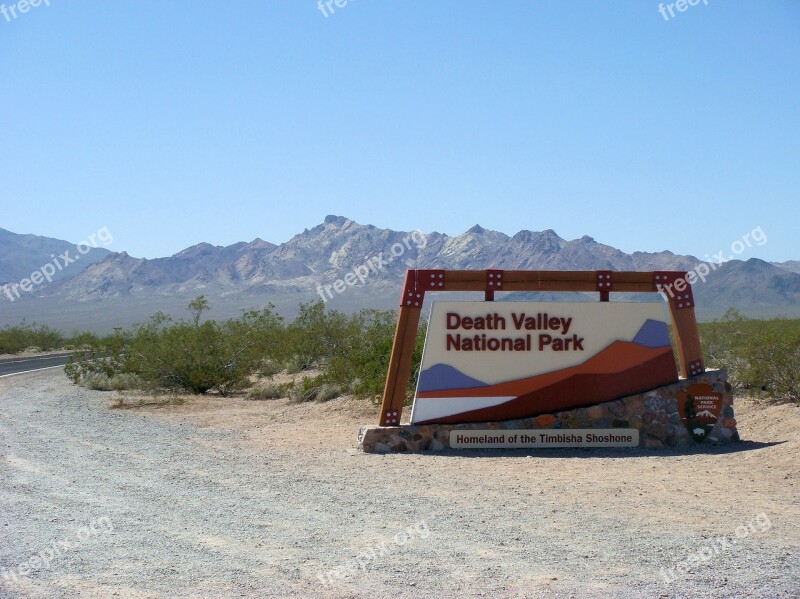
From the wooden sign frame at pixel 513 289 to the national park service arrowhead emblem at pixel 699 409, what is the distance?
33 centimetres

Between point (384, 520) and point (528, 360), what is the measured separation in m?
5.01

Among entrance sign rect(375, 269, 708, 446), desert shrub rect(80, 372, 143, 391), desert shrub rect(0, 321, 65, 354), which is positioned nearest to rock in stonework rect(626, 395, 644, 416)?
entrance sign rect(375, 269, 708, 446)

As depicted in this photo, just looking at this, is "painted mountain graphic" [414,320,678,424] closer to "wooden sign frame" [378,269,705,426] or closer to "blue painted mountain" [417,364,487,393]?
"blue painted mountain" [417,364,487,393]

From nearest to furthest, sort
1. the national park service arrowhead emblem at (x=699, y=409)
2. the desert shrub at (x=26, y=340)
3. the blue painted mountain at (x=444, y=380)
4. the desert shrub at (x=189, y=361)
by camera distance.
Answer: the blue painted mountain at (x=444, y=380), the national park service arrowhead emblem at (x=699, y=409), the desert shrub at (x=189, y=361), the desert shrub at (x=26, y=340)

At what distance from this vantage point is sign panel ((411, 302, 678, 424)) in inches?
486

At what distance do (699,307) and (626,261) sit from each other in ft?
174

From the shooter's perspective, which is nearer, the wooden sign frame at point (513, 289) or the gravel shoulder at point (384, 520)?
the gravel shoulder at point (384, 520)

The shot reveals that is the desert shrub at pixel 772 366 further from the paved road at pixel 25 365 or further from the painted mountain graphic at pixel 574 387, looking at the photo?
the paved road at pixel 25 365

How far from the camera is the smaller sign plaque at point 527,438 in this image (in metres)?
12.2

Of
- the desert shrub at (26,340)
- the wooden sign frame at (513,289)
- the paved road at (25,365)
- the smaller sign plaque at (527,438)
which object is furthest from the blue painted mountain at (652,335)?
the desert shrub at (26,340)

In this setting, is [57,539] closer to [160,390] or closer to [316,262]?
[160,390]

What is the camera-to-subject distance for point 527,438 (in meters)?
12.3

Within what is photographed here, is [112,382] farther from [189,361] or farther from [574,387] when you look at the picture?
[574,387]

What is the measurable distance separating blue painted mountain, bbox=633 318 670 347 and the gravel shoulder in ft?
5.21
